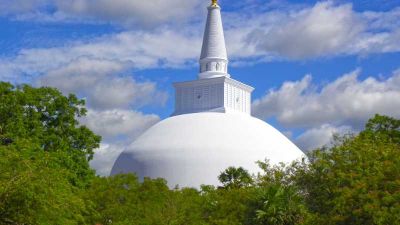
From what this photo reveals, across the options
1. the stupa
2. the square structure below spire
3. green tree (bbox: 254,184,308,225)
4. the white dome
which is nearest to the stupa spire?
the stupa

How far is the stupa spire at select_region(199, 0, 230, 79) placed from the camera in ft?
236

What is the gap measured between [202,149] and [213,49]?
1317 cm

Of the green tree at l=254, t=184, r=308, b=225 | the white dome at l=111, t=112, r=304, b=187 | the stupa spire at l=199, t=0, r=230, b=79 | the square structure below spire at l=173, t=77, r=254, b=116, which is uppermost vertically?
the stupa spire at l=199, t=0, r=230, b=79

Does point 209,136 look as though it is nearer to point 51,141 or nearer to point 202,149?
point 202,149

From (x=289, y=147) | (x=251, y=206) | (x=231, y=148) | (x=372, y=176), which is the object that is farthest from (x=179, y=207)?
(x=289, y=147)

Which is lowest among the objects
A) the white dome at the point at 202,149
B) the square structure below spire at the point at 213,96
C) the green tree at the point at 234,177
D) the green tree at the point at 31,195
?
the green tree at the point at 31,195

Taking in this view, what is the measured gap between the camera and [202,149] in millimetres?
62844

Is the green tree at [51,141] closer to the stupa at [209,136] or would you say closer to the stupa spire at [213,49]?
the stupa at [209,136]

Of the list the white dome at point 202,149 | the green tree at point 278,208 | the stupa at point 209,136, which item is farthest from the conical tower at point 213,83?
the green tree at point 278,208

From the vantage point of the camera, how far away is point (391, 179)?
103 ft

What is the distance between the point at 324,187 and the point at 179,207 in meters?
8.09

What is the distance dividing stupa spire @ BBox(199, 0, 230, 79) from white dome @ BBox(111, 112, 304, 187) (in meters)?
5.68

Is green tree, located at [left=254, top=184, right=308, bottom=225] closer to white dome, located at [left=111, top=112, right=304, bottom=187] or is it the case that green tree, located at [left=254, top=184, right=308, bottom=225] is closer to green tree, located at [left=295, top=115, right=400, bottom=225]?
green tree, located at [left=295, top=115, right=400, bottom=225]

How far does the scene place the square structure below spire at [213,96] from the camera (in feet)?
234
